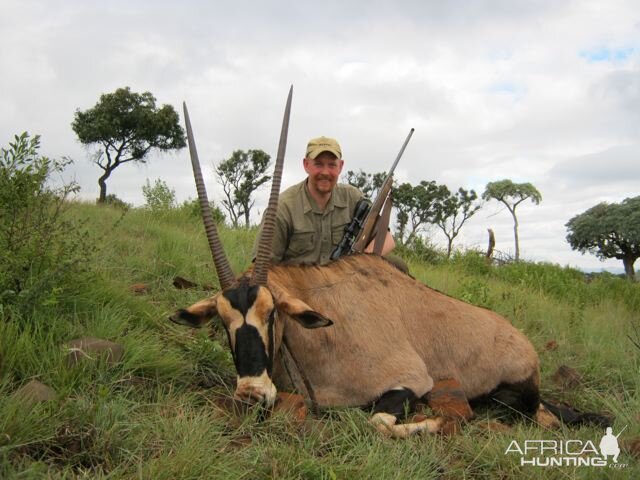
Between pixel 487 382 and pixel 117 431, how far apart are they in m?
2.60

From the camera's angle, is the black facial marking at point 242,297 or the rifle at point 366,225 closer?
the black facial marking at point 242,297

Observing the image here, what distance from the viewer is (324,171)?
5.49m

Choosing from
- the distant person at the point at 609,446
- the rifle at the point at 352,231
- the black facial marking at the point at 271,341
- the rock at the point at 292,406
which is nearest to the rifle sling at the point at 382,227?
the rifle at the point at 352,231

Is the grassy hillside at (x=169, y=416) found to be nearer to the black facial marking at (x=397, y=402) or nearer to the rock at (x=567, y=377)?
the rock at (x=567, y=377)

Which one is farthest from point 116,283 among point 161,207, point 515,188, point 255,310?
point 515,188

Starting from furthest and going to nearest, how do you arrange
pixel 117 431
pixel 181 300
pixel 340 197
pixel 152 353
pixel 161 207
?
pixel 161 207 < pixel 340 197 < pixel 181 300 < pixel 152 353 < pixel 117 431

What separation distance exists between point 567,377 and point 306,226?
Result: 2.61 metres

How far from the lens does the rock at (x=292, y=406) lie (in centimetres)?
314

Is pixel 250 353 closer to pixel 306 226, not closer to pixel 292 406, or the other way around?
pixel 292 406

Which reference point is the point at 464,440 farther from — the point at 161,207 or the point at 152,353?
the point at 161,207

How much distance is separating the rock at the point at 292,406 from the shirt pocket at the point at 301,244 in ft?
7.74

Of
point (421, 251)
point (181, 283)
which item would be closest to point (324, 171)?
point (181, 283)

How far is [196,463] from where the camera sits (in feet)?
7.80

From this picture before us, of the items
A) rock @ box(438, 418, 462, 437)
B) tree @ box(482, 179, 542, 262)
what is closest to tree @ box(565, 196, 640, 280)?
tree @ box(482, 179, 542, 262)
